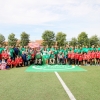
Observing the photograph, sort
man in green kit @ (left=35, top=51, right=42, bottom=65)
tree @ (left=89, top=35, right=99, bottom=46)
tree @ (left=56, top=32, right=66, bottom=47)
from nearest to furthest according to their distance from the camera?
man in green kit @ (left=35, top=51, right=42, bottom=65), tree @ (left=56, top=32, right=66, bottom=47), tree @ (left=89, top=35, right=99, bottom=46)

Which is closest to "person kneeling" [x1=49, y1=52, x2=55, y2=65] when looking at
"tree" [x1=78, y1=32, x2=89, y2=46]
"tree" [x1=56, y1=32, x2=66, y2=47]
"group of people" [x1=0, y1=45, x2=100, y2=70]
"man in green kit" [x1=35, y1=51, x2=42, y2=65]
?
"group of people" [x1=0, y1=45, x2=100, y2=70]

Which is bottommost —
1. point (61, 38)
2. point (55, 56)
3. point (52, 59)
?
point (52, 59)

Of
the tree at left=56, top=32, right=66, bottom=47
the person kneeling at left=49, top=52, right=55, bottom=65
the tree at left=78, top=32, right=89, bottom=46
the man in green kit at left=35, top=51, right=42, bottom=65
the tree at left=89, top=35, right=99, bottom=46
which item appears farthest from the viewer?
the tree at left=89, top=35, right=99, bottom=46

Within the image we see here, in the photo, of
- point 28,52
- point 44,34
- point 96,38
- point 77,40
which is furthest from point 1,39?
point 28,52

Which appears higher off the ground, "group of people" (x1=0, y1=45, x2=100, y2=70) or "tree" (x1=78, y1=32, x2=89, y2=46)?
"tree" (x1=78, y1=32, x2=89, y2=46)

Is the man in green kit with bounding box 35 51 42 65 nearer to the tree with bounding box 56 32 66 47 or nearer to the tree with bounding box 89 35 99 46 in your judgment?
the tree with bounding box 56 32 66 47

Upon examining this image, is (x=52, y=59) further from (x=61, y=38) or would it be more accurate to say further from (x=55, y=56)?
(x=61, y=38)

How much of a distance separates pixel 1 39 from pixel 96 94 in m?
88.1

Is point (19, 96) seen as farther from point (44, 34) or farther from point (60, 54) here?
point (44, 34)

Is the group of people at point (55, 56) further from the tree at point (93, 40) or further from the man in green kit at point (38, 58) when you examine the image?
the tree at point (93, 40)

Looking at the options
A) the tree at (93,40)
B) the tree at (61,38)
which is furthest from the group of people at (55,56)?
the tree at (93,40)

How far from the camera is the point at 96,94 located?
6379 millimetres

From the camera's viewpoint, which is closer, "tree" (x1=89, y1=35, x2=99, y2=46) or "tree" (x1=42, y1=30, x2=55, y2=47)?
"tree" (x1=42, y1=30, x2=55, y2=47)

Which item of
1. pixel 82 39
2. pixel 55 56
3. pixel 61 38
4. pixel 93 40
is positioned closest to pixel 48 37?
pixel 61 38
